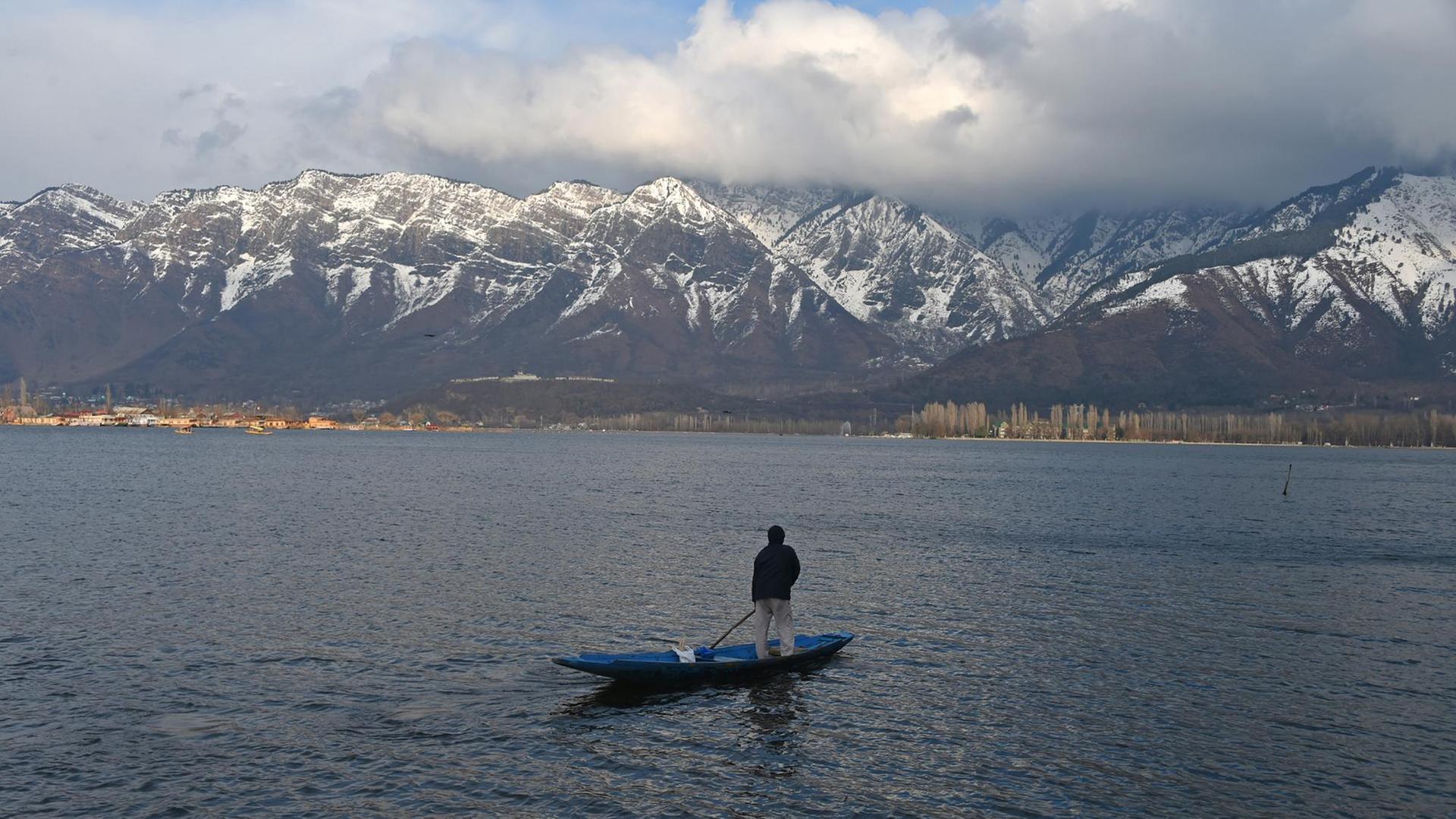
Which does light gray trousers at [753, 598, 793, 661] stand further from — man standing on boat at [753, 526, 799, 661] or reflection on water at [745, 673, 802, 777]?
reflection on water at [745, 673, 802, 777]

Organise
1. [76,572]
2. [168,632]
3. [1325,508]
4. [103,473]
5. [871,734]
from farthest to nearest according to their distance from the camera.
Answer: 1. [103,473]
2. [1325,508]
3. [76,572]
4. [168,632]
5. [871,734]

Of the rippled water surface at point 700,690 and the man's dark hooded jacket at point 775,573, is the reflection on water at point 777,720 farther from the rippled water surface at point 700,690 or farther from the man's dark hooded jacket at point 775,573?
the man's dark hooded jacket at point 775,573

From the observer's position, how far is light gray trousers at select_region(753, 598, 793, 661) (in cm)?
4859

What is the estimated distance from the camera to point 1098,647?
55.6 metres

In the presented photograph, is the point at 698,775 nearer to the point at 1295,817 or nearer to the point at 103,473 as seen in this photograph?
the point at 1295,817

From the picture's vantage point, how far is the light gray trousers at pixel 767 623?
159 feet

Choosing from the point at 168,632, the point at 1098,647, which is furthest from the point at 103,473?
the point at 1098,647

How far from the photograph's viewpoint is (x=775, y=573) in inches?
1882

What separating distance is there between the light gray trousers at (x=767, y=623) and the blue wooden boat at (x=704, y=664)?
1.36 feet

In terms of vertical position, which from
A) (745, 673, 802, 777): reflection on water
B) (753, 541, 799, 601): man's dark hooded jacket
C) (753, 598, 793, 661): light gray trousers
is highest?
(753, 541, 799, 601): man's dark hooded jacket

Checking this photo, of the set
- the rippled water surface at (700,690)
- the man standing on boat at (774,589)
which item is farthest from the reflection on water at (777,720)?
the man standing on boat at (774,589)

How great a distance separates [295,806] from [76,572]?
4787 cm

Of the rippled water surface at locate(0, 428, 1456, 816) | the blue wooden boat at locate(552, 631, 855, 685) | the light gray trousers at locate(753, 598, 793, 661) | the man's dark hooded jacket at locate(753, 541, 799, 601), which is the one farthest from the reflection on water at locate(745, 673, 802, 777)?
the man's dark hooded jacket at locate(753, 541, 799, 601)

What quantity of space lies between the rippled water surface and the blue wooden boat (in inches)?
34.2
